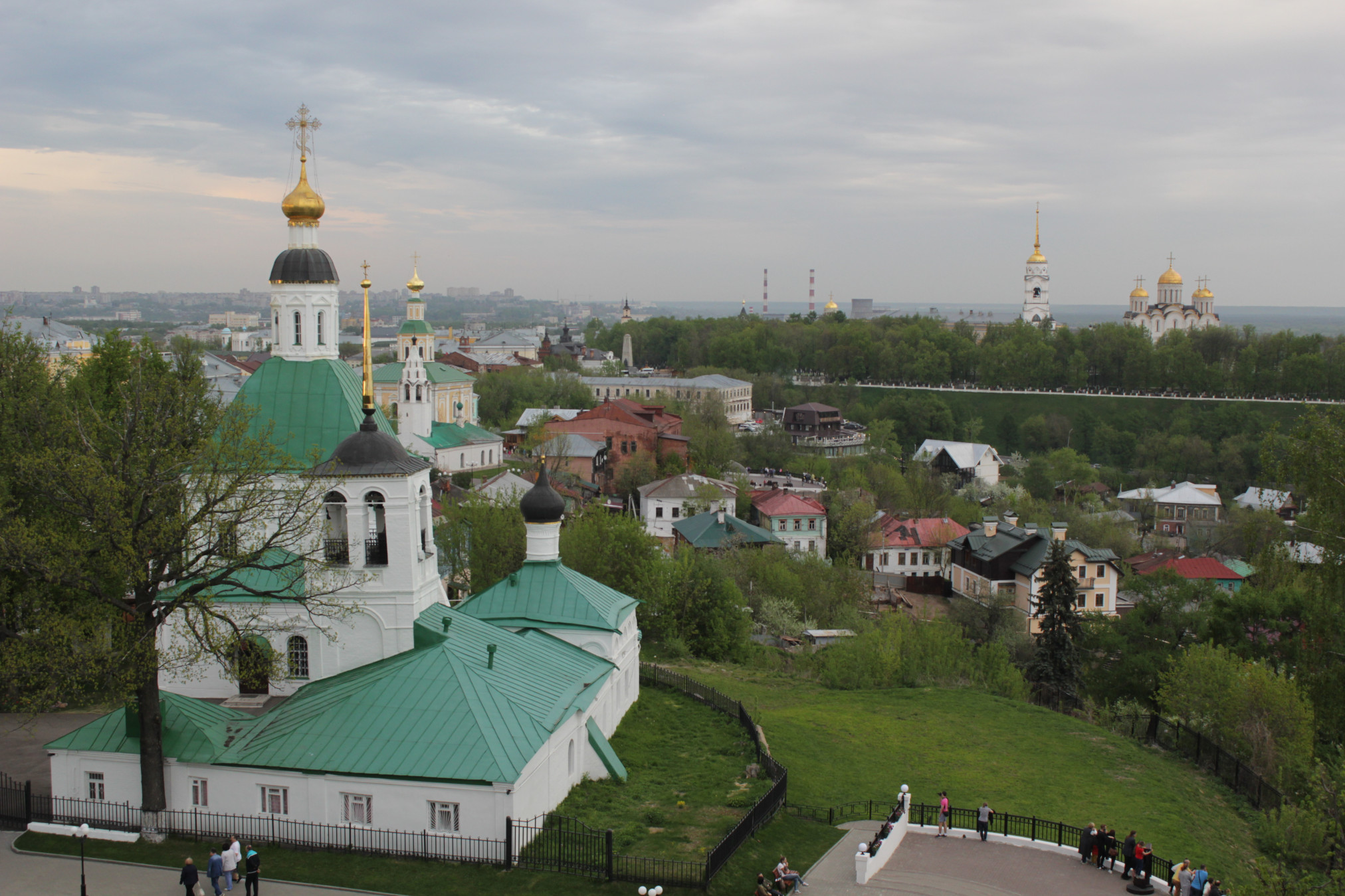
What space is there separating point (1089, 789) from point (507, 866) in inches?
460

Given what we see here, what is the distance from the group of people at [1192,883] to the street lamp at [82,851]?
13.0 metres

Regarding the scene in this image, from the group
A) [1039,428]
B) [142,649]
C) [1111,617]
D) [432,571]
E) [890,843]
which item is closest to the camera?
[142,649]

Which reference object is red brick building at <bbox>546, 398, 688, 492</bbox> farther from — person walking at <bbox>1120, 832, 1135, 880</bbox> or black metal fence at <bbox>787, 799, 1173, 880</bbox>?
person walking at <bbox>1120, 832, 1135, 880</bbox>

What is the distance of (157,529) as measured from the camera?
14.1 meters

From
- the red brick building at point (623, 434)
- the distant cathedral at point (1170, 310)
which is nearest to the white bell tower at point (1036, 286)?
the distant cathedral at point (1170, 310)

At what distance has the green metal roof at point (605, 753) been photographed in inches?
686

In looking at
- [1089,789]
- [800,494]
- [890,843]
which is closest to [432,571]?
[890,843]

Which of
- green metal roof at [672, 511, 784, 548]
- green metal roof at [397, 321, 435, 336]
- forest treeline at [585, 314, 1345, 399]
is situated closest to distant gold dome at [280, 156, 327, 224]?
green metal roof at [672, 511, 784, 548]

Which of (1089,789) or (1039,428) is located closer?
(1089,789)

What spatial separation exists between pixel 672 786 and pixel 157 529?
330 inches

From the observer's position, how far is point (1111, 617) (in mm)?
36406

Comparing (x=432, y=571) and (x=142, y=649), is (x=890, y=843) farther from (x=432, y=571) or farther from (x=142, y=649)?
(x=142, y=649)

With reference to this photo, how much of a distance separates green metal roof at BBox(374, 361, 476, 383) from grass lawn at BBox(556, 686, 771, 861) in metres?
42.5

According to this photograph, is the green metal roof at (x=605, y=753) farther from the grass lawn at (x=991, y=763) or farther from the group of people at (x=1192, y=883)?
the group of people at (x=1192, y=883)
